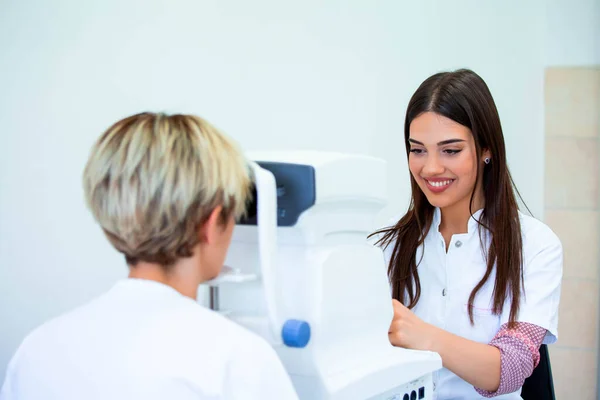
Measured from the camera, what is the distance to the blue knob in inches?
40.2

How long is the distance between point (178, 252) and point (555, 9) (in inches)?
89.8

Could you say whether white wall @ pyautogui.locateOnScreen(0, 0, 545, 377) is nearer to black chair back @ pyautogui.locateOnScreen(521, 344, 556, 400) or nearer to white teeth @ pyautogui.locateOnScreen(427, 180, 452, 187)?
white teeth @ pyautogui.locateOnScreen(427, 180, 452, 187)

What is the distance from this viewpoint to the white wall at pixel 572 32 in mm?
2674

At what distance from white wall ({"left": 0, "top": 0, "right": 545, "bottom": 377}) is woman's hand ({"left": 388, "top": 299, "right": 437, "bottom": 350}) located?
1.53 m

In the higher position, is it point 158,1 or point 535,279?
point 158,1

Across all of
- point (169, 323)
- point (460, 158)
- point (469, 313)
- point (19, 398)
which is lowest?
point (469, 313)

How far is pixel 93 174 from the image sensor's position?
94 centimetres

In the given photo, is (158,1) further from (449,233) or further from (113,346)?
(113,346)

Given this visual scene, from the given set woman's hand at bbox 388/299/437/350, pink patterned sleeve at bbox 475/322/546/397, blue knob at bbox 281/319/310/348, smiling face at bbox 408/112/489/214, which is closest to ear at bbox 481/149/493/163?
smiling face at bbox 408/112/489/214

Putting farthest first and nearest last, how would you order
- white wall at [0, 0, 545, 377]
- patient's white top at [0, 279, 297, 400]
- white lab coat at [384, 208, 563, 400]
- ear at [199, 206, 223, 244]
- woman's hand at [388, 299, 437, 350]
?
white wall at [0, 0, 545, 377] < white lab coat at [384, 208, 563, 400] < woman's hand at [388, 299, 437, 350] < ear at [199, 206, 223, 244] < patient's white top at [0, 279, 297, 400]

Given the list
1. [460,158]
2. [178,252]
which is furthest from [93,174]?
[460,158]

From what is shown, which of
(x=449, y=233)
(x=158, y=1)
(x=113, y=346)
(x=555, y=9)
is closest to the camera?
(x=113, y=346)

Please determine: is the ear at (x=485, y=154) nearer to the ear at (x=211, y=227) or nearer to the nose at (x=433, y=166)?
the nose at (x=433, y=166)

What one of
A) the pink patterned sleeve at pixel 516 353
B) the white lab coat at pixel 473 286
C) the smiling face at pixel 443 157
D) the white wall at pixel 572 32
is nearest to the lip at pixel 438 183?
the smiling face at pixel 443 157
